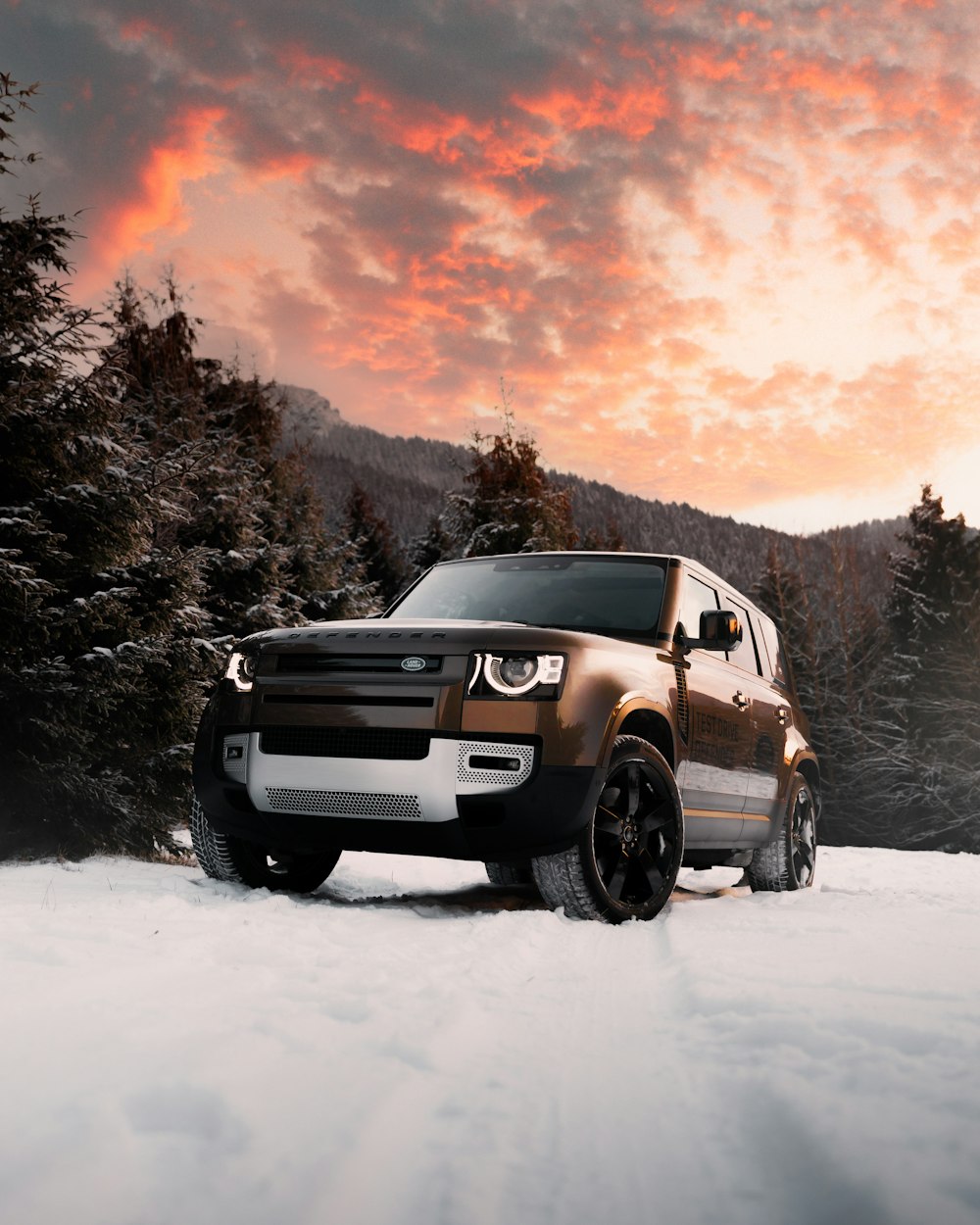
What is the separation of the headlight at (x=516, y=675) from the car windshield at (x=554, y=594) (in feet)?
3.44

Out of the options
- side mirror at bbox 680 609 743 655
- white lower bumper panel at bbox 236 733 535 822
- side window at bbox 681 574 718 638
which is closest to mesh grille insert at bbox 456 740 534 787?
white lower bumper panel at bbox 236 733 535 822

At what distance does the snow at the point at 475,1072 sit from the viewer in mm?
1955

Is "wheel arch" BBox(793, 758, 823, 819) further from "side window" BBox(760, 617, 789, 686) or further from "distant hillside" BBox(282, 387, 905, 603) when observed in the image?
"distant hillside" BBox(282, 387, 905, 603)

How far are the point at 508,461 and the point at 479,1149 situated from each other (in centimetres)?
2700

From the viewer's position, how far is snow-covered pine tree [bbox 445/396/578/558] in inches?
1097

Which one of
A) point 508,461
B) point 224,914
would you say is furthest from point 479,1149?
point 508,461

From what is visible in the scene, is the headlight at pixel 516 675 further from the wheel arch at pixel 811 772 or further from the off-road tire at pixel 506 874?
the wheel arch at pixel 811 772

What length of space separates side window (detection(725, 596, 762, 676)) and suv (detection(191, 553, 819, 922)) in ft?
3.27

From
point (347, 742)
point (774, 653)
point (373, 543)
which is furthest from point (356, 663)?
point (373, 543)

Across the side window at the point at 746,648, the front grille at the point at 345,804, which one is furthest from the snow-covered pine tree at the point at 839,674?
the front grille at the point at 345,804

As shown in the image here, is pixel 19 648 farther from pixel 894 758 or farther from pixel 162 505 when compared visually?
pixel 894 758

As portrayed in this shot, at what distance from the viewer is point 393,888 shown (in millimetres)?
6688

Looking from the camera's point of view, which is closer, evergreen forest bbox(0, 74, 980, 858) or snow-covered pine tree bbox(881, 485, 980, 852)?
evergreen forest bbox(0, 74, 980, 858)

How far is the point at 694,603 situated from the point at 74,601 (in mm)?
4590
